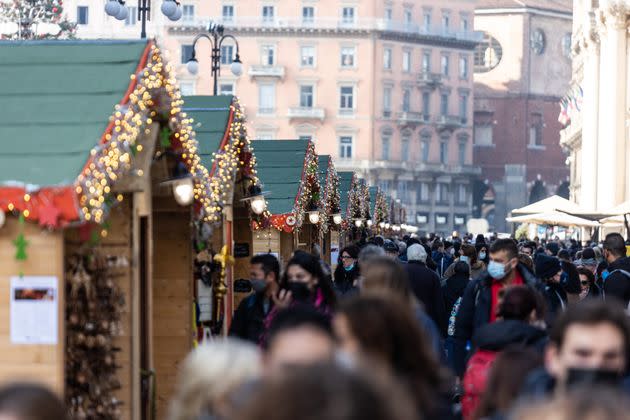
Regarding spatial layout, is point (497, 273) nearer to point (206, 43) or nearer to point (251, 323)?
point (251, 323)

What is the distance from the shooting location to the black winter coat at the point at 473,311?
11.2m

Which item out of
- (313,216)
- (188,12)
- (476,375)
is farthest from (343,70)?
(476,375)

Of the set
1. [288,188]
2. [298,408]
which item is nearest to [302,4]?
[288,188]

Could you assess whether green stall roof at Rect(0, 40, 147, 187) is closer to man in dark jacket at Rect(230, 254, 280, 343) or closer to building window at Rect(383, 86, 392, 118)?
man in dark jacket at Rect(230, 254, 280, 343)

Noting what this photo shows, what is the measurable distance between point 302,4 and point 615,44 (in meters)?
56.5

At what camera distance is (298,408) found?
11.2ft

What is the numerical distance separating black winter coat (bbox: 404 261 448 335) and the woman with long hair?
749cm

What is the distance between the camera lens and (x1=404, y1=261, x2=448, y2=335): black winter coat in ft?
44.2

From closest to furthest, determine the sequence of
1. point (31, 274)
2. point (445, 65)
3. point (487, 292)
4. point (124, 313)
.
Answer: point (31, 274) < point (124, 313) < point (487, 292) < point (445, 65)

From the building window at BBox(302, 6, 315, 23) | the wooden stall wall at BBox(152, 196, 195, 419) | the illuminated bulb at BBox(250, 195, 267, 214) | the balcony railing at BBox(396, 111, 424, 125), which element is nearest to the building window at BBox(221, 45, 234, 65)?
the building window at BBox(302, 6, 315, 23)

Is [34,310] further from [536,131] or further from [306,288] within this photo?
[536,131]

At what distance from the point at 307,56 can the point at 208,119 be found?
300 feet

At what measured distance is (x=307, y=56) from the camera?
106812 mm

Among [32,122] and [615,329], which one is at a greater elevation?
[32,122]
